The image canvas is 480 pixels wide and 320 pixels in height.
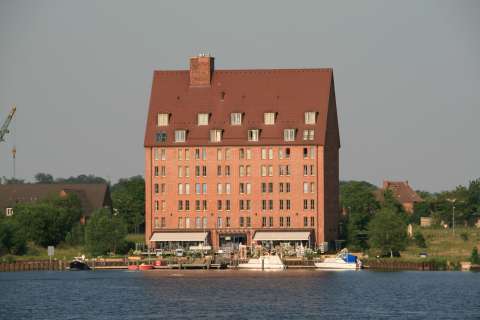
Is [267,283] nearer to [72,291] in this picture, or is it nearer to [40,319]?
[72,291]

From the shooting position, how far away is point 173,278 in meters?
200

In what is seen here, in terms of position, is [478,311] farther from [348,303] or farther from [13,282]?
[13,282]

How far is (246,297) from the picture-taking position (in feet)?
546

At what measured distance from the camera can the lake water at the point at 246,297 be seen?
149125 mm

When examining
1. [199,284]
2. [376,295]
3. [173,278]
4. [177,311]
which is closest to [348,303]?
[376,295]

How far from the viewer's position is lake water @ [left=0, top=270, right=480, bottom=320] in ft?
489

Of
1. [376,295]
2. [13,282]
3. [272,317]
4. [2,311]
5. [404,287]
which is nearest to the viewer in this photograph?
[272,317]

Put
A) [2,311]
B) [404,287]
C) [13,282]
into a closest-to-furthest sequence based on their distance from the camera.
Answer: [2,311]
[404,287]
[13,282]

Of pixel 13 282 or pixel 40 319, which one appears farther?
pixel 13 282

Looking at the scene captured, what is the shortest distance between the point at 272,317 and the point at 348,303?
57.0 ft

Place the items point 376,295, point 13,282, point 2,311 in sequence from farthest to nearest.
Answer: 1. point 13,282
2. point 376,295
3. point 2,311

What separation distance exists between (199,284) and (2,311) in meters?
37.6

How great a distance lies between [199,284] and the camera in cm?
18738

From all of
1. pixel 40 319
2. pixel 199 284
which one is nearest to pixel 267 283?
pixel 199 284
